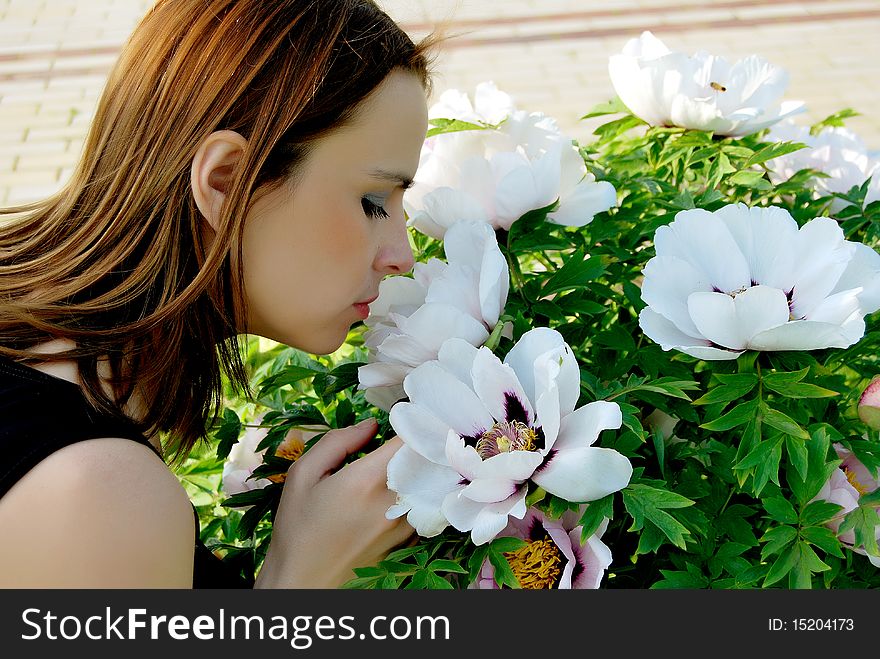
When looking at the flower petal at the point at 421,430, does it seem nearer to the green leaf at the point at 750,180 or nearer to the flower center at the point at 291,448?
the flower center at the point at 291,448

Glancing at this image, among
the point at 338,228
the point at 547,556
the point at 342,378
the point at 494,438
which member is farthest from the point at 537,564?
the point at 338,228

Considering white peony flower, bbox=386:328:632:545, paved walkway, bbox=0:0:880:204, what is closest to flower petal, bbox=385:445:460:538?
white peony flower, bbox=386:328:632:545

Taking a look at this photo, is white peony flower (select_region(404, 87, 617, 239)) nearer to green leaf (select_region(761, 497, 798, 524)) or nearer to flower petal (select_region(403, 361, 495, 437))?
flower petal (select_region(403, 361, 495, 437))

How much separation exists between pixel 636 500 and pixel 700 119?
55cm

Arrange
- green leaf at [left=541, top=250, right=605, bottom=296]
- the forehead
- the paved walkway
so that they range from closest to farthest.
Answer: green leaf at [left=541, top=250, right=605, bottom=296], the forehead, the paved walkway

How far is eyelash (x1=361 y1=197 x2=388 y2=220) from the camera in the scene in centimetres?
108

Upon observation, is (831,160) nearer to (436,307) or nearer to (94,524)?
(436,307)

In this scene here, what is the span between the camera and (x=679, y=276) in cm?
85

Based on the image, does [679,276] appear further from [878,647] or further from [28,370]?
[28,370]

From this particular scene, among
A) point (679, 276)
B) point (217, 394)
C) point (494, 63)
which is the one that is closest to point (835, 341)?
point (679, 276)

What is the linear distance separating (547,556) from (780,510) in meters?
0.19

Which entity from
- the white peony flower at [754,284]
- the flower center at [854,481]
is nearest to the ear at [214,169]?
the white peony flower at [754,284]

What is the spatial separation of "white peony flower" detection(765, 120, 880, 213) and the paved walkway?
281cm

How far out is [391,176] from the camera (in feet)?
3.54
